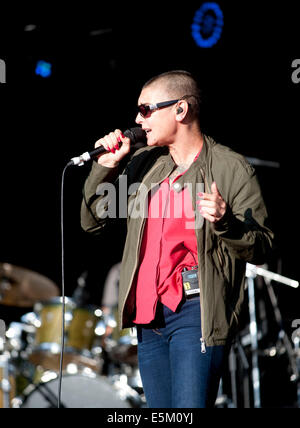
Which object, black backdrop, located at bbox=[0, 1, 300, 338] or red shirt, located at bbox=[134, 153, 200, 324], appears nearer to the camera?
red shirt, located at bbox=[134, 153, 200, 324]

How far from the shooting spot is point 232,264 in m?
2.35

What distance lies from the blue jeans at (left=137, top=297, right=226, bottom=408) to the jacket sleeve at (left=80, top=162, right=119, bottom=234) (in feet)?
1.65

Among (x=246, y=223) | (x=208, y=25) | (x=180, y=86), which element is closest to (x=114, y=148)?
(x=180, y=86)

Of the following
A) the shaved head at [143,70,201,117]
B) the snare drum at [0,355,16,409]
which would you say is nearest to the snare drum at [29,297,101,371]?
→ the snare drum at [0,355,16,409]

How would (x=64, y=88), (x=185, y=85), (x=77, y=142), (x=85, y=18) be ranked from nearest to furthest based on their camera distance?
1. (x=185, y=85)
2. (x=85, y=18)
3. (x=64, y=88)
4. (x=77, y=142)

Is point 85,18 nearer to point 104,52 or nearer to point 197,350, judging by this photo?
point 104,52

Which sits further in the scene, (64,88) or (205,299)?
(64,88)

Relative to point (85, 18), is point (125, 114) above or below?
below

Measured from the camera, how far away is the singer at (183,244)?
2217 mm

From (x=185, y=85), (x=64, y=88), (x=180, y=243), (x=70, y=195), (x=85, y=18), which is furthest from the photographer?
(x=70, y=195)

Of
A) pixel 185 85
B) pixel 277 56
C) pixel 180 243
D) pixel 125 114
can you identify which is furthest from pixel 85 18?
pixel 180 243

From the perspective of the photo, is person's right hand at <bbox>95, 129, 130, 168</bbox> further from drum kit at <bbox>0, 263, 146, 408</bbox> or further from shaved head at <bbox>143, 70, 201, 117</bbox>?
drum kit at <bbox>0, 263, 146, 408</bbox>

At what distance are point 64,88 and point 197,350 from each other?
14.1 feet

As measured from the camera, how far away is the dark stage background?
5609mm
